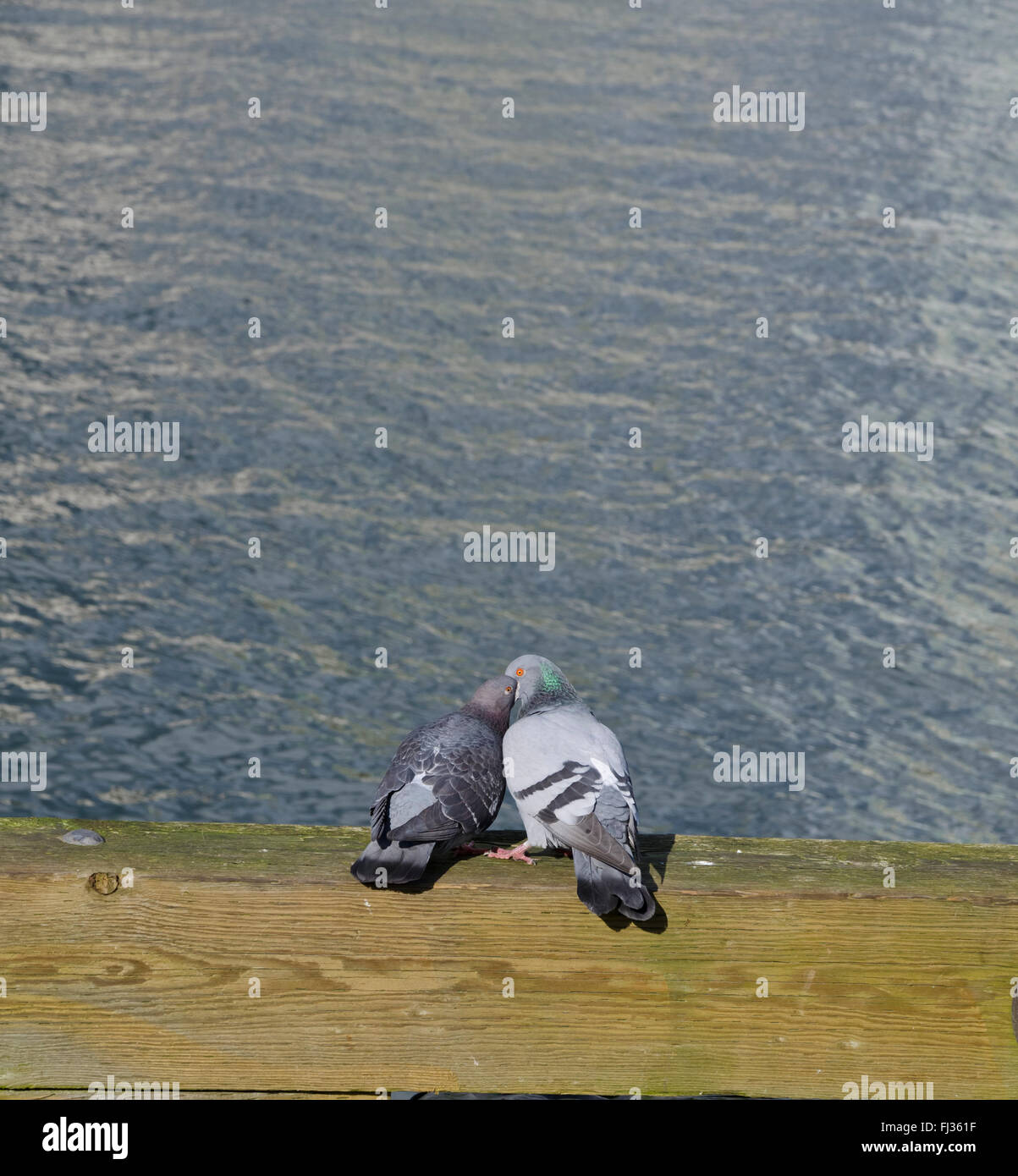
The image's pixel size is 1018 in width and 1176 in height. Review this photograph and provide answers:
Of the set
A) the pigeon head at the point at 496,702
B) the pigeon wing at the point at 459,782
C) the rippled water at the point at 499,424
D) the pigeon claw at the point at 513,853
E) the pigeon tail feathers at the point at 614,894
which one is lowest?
the pigeon tail feathers at the point at 614,894

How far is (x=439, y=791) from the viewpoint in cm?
329

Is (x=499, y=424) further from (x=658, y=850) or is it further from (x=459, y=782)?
(x=658, y=850)

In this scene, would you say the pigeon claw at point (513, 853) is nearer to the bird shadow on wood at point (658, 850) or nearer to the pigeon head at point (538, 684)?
the bird shadow on wood at point (658, 850)

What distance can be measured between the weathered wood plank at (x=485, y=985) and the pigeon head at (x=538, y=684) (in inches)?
44.3

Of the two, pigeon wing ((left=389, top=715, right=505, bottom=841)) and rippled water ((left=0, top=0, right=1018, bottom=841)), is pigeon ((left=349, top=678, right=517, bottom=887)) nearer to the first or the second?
pigeon wing ((left=389, top=715, right=505, bottom=841))

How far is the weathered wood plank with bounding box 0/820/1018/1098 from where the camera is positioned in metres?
2.68

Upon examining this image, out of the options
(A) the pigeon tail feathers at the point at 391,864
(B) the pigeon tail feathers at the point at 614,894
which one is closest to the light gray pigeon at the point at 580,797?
(B) the pigeon tail feathers at the point at 614,894

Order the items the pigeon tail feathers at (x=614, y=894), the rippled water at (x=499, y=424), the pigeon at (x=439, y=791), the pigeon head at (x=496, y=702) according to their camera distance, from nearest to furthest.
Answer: the pigeon tail feathers at (x=614, y=894), the pigeon at (x=439, y=791), the pigeon head at (x=496, y=702), the rippled water at (x=499, y=424)

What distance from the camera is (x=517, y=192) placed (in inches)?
822

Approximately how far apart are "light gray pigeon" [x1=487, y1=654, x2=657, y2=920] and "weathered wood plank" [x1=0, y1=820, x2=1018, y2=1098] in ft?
0.29

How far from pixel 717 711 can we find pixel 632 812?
654 cm

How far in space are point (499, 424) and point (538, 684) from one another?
10201mm

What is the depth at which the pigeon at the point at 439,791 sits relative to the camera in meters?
2.79
